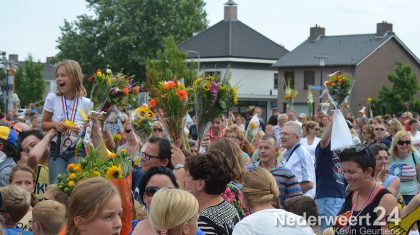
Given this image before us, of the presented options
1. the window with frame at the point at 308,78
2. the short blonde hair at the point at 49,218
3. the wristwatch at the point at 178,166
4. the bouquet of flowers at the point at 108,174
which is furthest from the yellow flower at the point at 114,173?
the window with frame at the point at 308,78

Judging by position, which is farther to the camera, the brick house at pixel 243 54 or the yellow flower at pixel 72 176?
the brick house at pixel 243 54

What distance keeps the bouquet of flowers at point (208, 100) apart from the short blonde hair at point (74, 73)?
4.50 ft

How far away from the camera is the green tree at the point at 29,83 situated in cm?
7088

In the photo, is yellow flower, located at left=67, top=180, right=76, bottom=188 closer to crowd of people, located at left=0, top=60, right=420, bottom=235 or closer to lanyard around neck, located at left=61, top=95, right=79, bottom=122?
crowd of people, located at left=0, top=60, right=420, bottom=235

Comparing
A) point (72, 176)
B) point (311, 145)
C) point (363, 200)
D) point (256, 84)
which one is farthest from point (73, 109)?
point (256, 84)

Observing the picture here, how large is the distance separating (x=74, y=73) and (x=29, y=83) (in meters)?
65.7

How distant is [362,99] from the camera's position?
220 feet

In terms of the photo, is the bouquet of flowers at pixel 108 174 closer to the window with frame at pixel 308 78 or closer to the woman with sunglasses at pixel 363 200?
the woman with sunglasses at pixel 363 200

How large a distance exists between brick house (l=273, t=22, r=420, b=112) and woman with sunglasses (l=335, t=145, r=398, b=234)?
196 ft

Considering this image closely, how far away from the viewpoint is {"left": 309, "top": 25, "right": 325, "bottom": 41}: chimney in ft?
242

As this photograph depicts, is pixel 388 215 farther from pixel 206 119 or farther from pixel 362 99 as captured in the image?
pixel 362 99

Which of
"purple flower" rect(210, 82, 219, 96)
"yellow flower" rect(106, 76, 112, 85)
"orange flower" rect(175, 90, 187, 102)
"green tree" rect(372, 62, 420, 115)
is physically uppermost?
"yellow flower" rect(106, 76, 112, 85)

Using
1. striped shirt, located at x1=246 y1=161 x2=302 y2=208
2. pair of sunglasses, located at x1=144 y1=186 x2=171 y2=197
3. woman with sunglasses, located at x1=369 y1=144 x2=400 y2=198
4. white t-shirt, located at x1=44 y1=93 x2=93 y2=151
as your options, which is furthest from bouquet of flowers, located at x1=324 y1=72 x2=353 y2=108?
pair of sunglasses, located at x1=144 y1=186 x2=171 y2=197

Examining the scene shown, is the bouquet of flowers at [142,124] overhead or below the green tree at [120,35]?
below
